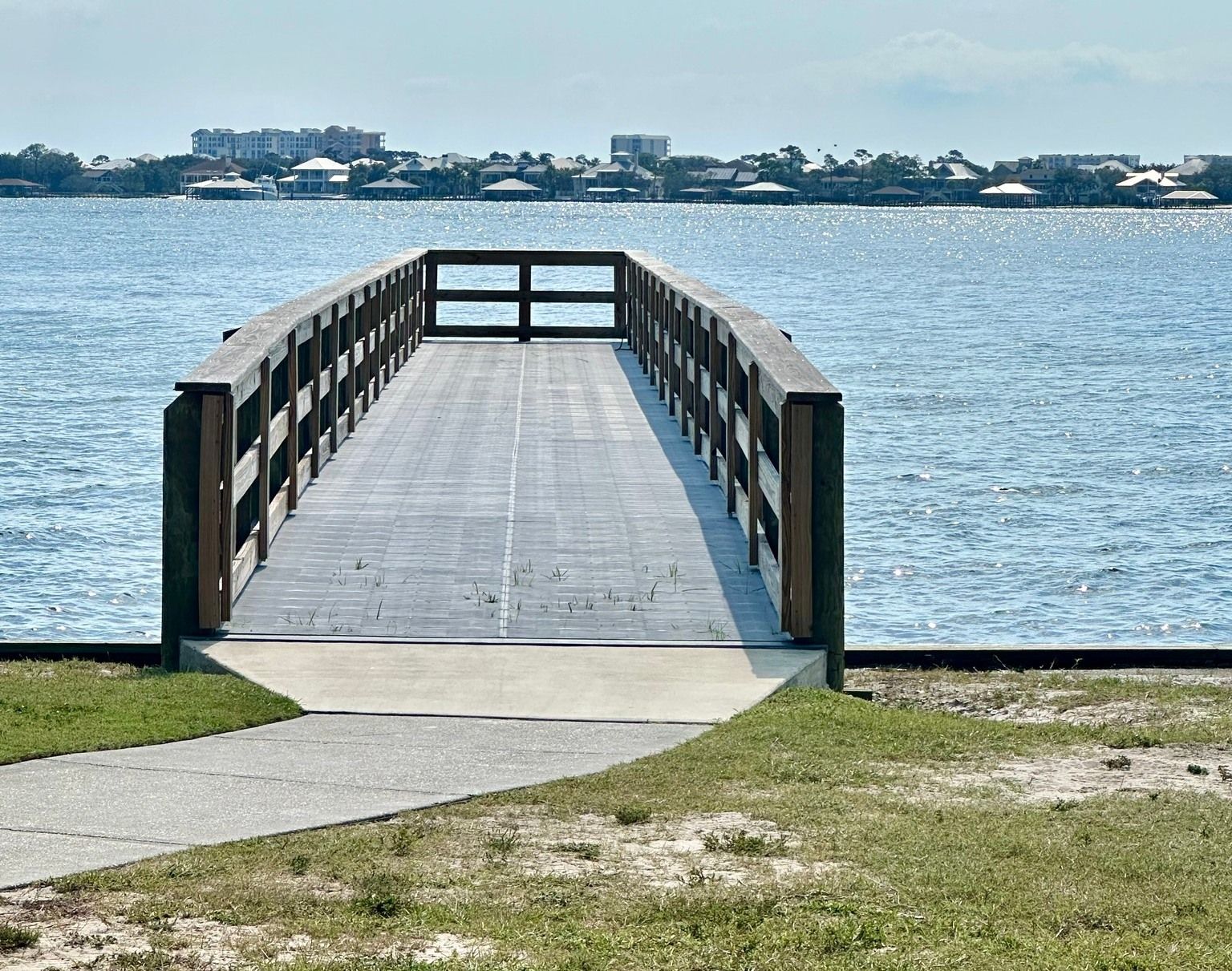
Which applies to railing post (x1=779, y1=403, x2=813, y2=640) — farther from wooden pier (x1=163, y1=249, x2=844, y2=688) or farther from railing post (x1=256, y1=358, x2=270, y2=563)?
railing post (x1=256, y1=358, x2=270, y2=563)

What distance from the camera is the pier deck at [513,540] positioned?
29.6 feet

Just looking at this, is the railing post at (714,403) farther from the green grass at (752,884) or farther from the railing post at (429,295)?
the railing post at (429,295)

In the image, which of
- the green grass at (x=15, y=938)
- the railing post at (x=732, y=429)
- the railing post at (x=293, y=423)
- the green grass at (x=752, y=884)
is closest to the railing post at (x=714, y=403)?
the railing post at (x=732, y=429)

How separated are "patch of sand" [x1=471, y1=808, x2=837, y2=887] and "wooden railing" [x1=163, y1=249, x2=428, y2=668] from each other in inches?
120

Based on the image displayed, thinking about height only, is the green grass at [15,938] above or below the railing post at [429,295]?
below

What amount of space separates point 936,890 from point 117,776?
2.86m

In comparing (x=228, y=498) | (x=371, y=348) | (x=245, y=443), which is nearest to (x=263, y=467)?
(x=245, y=443)

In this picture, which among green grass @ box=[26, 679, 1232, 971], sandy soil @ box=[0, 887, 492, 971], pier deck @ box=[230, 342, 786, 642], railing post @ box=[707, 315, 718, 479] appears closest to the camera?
sandy soil @ box=[0, 887, 492, 971]

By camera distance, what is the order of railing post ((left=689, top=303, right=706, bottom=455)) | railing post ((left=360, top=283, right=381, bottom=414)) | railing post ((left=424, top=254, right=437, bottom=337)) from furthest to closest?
railing post ((left=424, top=254, right=437, bottom=337)) < railing post ((left=360, top=283, right=381, bottom=414)) < railing post ((left=689, top=303, right=706, bottom=455))

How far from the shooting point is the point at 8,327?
48.8m

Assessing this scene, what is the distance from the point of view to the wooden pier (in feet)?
28.0

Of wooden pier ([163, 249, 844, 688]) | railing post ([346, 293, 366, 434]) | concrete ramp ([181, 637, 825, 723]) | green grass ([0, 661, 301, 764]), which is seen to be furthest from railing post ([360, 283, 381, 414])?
green grass ([0, 661, 301, 764])

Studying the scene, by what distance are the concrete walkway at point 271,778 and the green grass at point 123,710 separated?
0.11 m

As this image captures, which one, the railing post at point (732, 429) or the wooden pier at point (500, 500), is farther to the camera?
the railing post at point (732, 429)
